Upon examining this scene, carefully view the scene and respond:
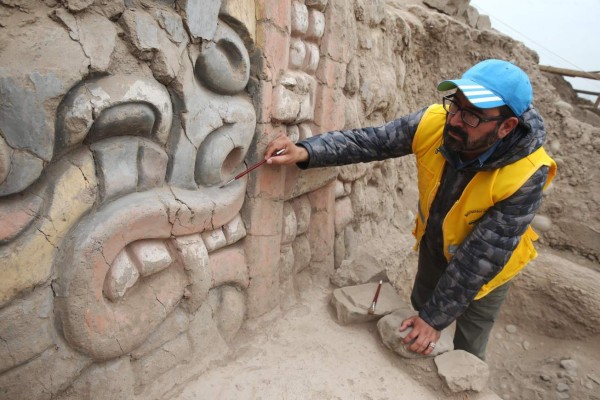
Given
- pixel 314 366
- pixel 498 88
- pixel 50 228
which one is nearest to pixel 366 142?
pixel 498 88

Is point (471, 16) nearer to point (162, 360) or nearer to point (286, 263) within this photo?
point (286, 263)

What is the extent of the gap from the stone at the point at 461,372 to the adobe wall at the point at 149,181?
766 millimetres

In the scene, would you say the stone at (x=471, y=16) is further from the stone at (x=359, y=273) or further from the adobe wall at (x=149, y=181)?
the stone at (x=359, y=273)

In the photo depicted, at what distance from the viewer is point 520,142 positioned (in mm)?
1697

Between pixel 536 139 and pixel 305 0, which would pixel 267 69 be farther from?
pixel 536 139

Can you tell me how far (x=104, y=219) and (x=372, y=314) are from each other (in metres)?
1.33

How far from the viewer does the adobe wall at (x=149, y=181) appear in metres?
1.15

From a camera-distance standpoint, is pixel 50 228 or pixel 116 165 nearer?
pixel 50 228

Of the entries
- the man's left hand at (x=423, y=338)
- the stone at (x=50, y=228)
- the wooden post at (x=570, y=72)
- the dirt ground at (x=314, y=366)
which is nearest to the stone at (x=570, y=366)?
the dirt ground at (x=314, y=366)

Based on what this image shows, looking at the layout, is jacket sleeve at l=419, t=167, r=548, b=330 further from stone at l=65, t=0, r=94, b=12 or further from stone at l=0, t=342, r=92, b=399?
stone at l=65, t=0, r=94, b=12

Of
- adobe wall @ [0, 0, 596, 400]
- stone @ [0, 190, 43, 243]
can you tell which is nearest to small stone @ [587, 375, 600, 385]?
adobe wall @ [0, 0, 596, 400]

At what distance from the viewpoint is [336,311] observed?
2.23 metres

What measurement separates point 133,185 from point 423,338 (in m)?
1.32

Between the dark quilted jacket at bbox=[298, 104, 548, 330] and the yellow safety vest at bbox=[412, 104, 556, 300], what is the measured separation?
1.2 inches
